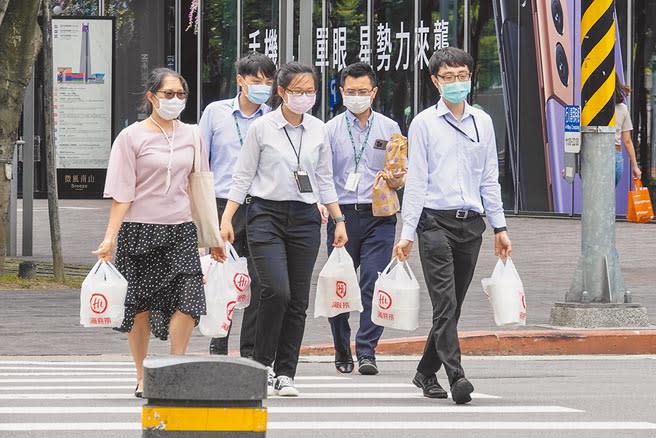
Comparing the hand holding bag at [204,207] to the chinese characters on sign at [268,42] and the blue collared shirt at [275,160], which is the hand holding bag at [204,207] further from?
the chinese characters on sign at [268,42]

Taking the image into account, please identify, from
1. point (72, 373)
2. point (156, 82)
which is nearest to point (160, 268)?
point (156, 82)

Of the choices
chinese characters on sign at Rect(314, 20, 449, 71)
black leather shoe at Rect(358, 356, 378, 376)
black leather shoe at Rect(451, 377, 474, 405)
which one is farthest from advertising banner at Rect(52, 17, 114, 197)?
black leather shoe at Rect(451, 377, 474, 405)

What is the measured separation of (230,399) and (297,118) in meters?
4.95

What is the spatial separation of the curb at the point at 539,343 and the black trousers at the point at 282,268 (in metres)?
2.78

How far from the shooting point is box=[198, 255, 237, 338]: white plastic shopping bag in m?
9.17

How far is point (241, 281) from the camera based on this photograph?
9.48m

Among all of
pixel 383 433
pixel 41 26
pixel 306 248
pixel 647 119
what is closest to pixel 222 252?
pixel 306 248

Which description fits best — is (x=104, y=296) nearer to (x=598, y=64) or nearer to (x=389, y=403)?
(x=389, y=403)

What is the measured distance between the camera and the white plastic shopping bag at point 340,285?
31.9ft

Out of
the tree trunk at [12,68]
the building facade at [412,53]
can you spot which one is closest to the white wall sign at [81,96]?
the building facade at [412,53]

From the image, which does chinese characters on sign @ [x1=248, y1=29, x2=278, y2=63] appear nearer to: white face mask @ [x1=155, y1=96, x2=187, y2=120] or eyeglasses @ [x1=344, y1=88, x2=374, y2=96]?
eyeglasses @ [x1=344, y1=88, x2=374, y2=96]

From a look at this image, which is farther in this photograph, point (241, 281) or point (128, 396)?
point (241, 281)

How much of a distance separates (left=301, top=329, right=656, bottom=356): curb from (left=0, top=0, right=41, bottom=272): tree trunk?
5.89 m

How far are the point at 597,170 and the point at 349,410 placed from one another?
4.70m
